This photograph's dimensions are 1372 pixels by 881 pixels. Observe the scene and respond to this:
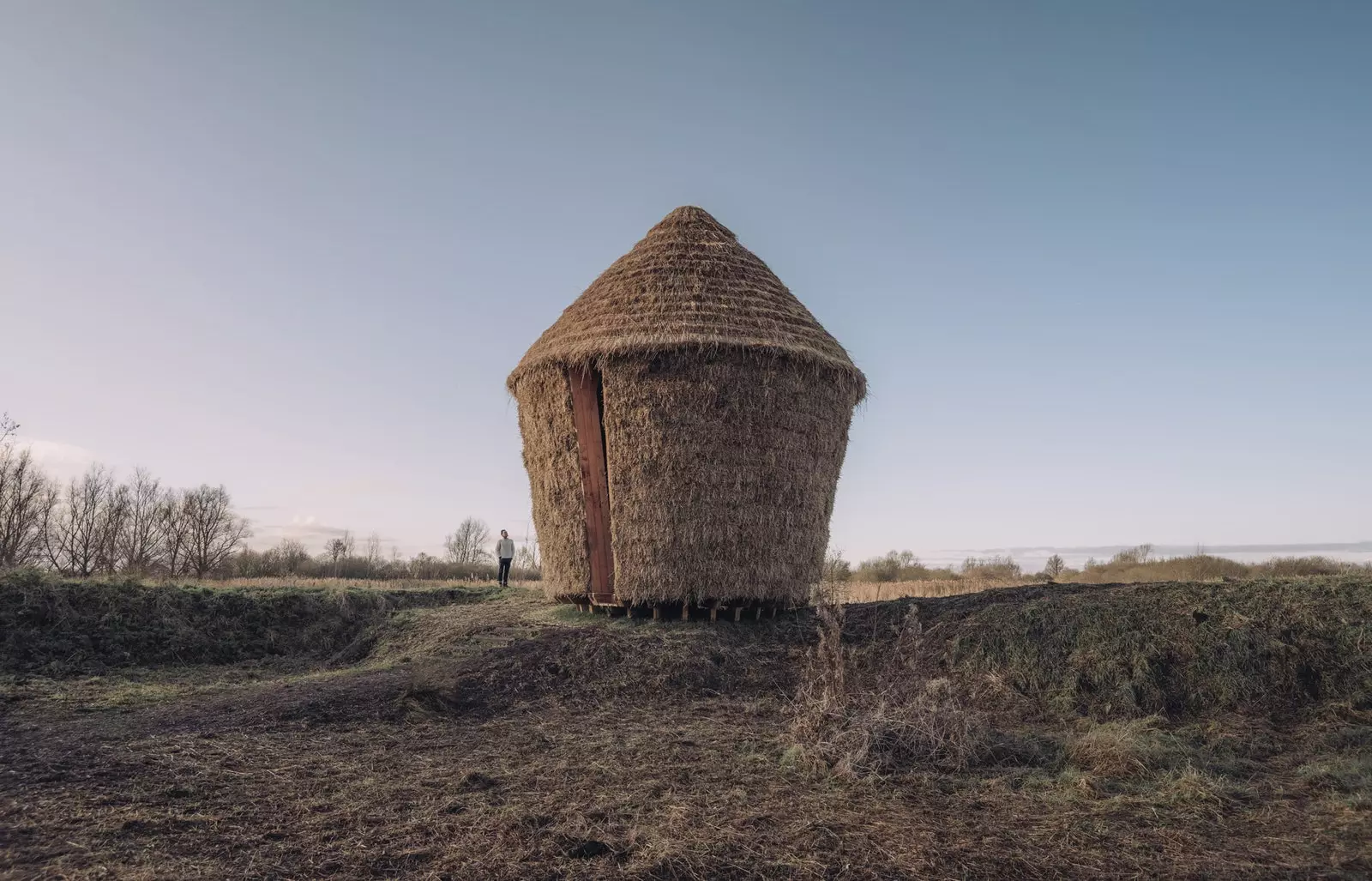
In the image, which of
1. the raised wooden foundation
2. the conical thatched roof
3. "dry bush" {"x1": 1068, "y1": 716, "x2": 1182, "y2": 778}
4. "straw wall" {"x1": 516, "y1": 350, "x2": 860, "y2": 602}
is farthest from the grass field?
the conical thatched roof

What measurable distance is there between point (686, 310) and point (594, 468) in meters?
2.29

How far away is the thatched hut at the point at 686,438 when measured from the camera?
384 inches

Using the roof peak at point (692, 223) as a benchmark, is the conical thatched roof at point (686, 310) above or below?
below

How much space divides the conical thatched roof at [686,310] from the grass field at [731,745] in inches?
132

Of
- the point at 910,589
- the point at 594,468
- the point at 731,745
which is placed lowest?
the point at 731,745

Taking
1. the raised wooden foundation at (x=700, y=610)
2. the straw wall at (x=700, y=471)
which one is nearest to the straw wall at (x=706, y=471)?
the straw wall at (x=700, y=471)

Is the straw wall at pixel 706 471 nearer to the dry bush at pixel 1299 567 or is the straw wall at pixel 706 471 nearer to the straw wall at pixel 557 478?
the straw wall at pixel 557 478

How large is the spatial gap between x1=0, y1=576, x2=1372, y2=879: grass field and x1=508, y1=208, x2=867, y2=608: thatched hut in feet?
2.44

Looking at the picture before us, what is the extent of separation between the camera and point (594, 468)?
10.2 m

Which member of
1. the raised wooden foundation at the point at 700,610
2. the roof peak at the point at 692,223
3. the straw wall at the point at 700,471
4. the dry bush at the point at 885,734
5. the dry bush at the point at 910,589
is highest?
the roof peak at the point at 692,223

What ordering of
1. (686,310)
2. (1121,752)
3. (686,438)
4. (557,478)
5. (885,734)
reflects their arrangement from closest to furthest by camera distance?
1. (1121,752)
2. (885,734)
3. (686,438)
4. (686,310)
5. (557,478)

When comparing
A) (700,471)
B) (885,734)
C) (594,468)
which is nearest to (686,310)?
(700,471)

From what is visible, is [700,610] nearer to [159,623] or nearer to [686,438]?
[686,438]

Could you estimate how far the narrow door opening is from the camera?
10.2 metres
